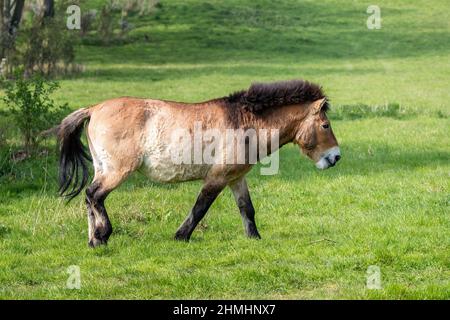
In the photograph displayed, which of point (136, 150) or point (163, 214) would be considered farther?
point (163, 214)

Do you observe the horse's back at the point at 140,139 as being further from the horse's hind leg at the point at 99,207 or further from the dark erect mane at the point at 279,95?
the dark erect mane at the point at 279,95

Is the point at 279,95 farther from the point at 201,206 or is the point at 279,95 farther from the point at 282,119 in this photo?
the point at 201,206

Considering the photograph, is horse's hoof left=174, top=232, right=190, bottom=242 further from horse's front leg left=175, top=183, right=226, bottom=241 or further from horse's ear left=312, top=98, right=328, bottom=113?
horse's ear left=312, top=98, right=328, bottom=113

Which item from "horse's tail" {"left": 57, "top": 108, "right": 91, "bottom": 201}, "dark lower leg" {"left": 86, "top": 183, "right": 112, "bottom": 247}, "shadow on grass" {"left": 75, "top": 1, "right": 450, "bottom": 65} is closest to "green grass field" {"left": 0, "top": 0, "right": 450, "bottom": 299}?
"dark lower leg" {"left": 86, "top": 183, "right": 112, "bottom": 247}

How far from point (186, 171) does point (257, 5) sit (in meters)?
40.9

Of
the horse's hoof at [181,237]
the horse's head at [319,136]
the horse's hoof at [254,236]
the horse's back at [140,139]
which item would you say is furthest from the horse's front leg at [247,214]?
the horse's head at [319,136]

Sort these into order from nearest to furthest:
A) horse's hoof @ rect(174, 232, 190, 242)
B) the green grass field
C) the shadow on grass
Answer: the green grass field
horse's hoof @ rect(174, 232, 190, 242)
the shadow on grass

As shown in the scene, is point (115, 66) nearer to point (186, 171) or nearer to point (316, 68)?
point (316, 68)

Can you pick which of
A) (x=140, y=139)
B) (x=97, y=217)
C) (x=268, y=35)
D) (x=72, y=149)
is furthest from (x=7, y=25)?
(x=97, y=217)

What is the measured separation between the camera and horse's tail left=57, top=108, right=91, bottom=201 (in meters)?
10.1

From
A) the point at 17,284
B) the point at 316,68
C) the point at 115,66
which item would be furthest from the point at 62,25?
the point at 17,284

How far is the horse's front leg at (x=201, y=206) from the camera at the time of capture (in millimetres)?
9805

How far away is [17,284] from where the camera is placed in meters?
8.48

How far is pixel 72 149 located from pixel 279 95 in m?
2.74
